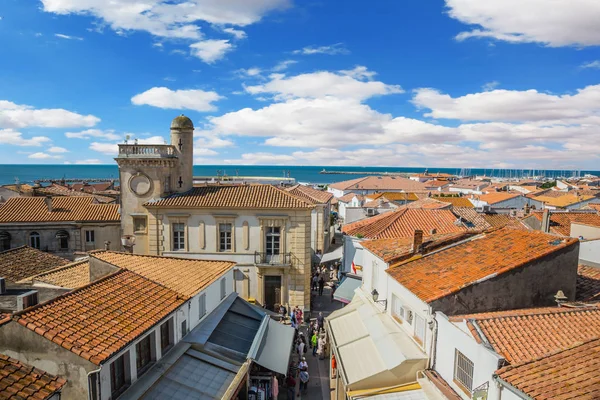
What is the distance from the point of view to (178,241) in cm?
2828

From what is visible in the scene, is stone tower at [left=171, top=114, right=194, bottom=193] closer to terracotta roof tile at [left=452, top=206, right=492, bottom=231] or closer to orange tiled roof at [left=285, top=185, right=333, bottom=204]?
orange tiled roof at [left=285, top=185, right=333, bottom=204]

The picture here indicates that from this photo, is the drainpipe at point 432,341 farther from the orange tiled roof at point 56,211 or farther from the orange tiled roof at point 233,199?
the orange tiled roof at point 56,211

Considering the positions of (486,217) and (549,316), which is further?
(486,217)

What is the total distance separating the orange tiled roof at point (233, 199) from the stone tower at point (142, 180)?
139 centimetres

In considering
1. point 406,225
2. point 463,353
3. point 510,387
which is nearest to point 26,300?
point 463,353

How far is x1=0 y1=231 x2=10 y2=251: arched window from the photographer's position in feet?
108

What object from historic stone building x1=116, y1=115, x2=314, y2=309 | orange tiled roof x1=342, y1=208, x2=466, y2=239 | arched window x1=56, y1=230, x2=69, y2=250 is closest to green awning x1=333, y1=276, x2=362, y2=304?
orange tiled roof x1=342, y1=208, x2=466, y2=239

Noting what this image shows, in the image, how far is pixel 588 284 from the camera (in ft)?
54.5

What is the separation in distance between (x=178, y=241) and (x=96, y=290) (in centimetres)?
1495

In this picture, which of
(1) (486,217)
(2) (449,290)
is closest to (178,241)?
(2) (449,290)

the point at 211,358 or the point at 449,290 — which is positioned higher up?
the point at 449,290

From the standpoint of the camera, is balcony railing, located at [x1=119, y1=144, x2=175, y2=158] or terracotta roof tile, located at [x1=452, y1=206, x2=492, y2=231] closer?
balcony railing, located at [x1=119, y1=144, x2=175, y2=158]

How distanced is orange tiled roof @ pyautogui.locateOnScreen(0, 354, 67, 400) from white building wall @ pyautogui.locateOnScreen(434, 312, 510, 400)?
31.6ft

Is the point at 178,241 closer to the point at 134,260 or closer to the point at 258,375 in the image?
the point at 134,260
